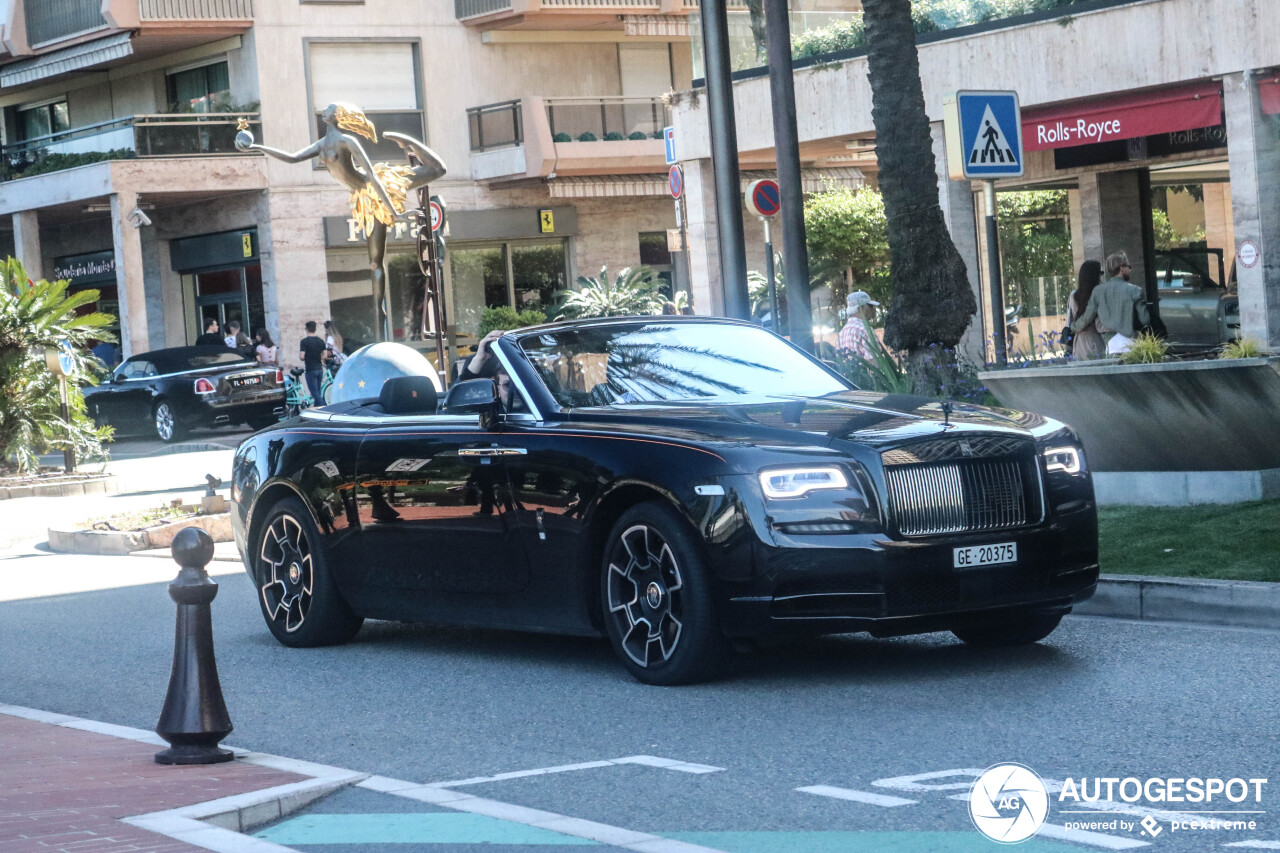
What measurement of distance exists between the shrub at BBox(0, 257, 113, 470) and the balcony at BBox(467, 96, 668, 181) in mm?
18111

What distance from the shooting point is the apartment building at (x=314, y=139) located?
38875 mm

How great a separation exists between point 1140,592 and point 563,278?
1368 inches

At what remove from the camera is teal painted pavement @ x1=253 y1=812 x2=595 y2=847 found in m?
5.43

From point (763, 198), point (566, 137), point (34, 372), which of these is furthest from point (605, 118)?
point (763, 198)

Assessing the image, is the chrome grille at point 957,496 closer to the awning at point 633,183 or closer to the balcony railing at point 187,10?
the balcony railing at point 187,10

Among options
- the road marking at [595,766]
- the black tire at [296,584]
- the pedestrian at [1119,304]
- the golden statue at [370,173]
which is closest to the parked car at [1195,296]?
the pedestrian at [1119,304]

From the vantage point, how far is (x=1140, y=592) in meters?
9.23

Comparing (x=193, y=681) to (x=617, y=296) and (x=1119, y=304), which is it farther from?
(x=617, y=296)

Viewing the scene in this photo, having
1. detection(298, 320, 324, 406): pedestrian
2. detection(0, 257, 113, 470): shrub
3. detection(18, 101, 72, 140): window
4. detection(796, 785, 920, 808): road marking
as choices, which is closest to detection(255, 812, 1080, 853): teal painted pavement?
detection(796, 785, 920, 808): road marking

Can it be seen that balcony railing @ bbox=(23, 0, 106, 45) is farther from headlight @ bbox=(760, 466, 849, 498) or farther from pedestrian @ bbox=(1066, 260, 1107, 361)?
headlight @ bbox=(760, 466, 849, 498)

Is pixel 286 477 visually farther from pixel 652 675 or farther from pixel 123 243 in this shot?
pixel 123 243

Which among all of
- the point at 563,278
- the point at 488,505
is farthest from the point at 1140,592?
the point at 563,278

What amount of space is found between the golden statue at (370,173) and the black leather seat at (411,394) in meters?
10.3

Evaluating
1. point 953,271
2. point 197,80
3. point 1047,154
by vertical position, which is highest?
point 197,80
